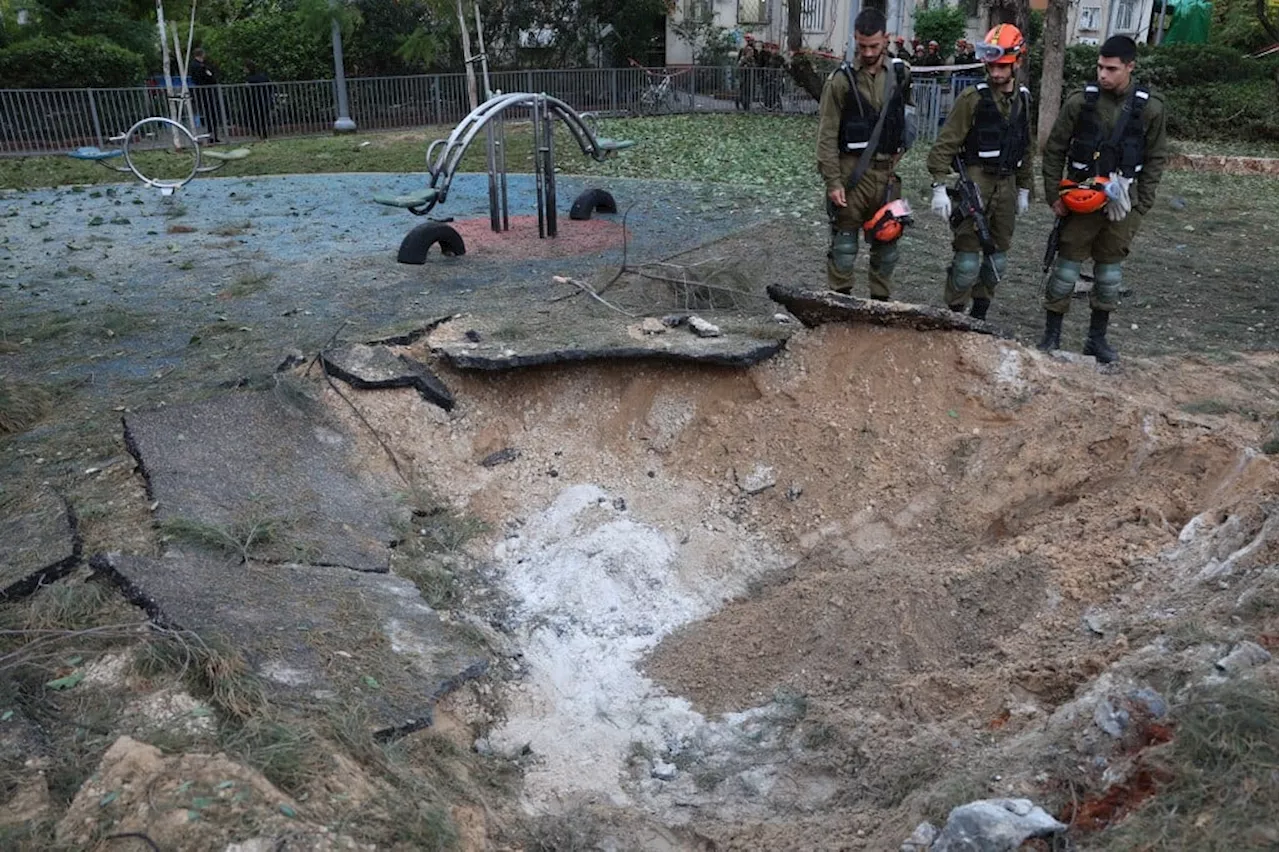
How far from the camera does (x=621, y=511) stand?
481 centimetres

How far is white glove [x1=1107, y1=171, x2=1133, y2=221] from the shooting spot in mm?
5266

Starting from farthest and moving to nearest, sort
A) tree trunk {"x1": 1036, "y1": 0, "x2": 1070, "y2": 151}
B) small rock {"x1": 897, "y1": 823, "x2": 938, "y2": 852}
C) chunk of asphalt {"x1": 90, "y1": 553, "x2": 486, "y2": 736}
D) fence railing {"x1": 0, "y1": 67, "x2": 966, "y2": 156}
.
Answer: fence railing {"x1": 0, "y1": 67, "x2": 966, "y2": 156} < tree trunk {"x1": 1036, "y1": 0, "x2": 1070, "y2": 151} < chunk of asphalt {"x1": 90, "y1": 553, "x2": 486, "y2": 736} < small rock {"x1": 897, "y1": 823, "x2": 938, "y2": 852}

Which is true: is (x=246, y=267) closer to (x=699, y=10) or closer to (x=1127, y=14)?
(x=699, y=10)

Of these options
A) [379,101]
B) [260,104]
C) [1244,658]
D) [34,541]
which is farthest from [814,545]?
[379,101]

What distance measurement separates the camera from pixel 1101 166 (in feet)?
17.4

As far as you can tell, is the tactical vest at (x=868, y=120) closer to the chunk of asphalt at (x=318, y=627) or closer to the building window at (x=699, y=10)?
the chunk of asphalt at (x=318, y=627)

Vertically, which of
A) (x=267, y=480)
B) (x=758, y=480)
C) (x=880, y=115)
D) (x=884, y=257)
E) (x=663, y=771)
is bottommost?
(x=663, y=771)

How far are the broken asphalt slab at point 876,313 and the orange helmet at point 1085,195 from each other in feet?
2.94

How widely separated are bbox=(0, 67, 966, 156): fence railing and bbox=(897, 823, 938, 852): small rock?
14.0 meters

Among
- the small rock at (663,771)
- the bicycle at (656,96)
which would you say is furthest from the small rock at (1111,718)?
the bicycle at (656,96)

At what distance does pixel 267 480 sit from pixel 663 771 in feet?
7.07

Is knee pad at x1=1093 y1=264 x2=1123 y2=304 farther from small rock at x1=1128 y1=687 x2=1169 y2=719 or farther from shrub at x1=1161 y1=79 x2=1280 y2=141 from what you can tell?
shrub at x1=1161 y1=79 x2=1280 y2=141

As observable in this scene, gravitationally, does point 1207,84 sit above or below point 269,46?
below

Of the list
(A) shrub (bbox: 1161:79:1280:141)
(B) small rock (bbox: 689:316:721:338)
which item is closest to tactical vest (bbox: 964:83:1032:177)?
(B) small rock (bbox: 689:316:721:338)
